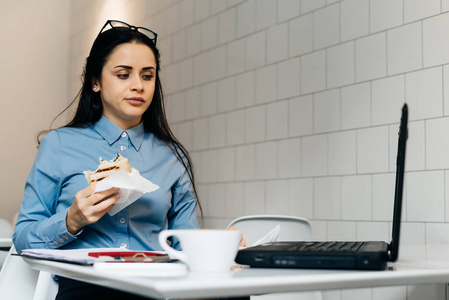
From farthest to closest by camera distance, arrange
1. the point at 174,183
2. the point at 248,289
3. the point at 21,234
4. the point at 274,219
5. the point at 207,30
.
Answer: the point at 207,30 → the point at 274,219 → the point at 174,183 → the point at 21,234 → the point at 248,289

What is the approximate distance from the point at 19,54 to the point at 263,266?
14.5 feet

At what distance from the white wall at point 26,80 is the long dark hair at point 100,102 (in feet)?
10.0

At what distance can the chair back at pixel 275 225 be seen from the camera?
2.08 meters

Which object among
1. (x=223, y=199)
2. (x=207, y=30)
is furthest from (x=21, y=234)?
(x=207, y=30)

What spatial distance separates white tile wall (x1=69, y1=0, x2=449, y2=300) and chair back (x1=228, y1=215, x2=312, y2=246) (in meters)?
0.38

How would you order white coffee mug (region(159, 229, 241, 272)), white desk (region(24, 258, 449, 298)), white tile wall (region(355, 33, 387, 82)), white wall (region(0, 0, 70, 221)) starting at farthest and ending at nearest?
1. white wall (region(0, 0, 70, 221))
2. white tile wall (region(355, 33, 387, 82))
3. white coffee mug (region(159, 229, 241, 272))
4. white desk (region(24, 258, 449, 298))

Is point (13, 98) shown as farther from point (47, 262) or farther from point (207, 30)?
point (47, 262)

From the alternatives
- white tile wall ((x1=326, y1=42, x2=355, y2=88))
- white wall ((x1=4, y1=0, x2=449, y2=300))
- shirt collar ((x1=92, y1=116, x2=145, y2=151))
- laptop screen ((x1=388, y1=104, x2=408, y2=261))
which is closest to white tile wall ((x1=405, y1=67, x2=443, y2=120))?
white wall ((x1=4, y1=0, x2=449, y2=300))

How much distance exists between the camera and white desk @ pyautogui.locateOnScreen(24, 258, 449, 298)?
0.70 metres

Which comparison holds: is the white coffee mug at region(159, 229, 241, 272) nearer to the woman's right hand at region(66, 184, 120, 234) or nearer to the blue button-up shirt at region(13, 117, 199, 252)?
the woman's right hand at region(66, 184, 120, 234)

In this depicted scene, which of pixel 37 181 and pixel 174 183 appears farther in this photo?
pixel 174 183

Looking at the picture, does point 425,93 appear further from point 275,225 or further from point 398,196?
point 398,196

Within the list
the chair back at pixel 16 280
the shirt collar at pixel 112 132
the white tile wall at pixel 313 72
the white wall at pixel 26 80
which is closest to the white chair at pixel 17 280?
the chair back at pixel 16 280

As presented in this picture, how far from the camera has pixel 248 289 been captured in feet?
2.46
